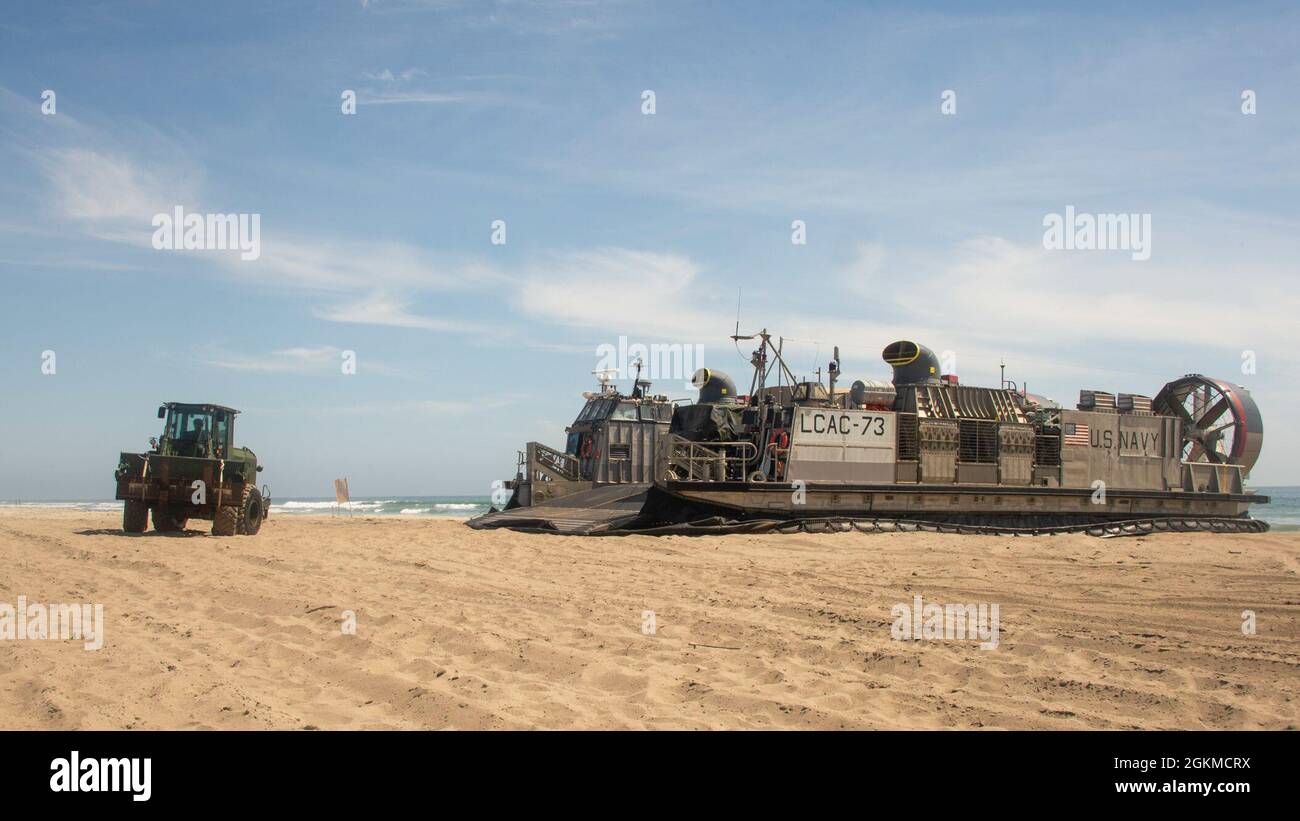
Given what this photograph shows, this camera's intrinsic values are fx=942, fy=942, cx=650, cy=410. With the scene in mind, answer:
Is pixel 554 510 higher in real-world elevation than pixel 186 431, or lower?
lower

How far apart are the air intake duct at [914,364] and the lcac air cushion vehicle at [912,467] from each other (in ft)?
0.12

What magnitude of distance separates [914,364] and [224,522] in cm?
1609

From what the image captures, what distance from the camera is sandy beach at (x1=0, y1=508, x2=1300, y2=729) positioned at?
523cm

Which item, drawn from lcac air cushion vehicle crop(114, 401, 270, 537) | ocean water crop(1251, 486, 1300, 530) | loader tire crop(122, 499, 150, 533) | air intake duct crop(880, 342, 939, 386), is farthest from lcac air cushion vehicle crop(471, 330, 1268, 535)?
loader tire crop(122, 499, 150, 533)

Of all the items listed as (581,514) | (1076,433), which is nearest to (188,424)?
(581,514)

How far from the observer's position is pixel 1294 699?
17.8 ft

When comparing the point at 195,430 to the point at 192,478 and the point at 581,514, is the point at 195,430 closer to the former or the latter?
the point at 192,478

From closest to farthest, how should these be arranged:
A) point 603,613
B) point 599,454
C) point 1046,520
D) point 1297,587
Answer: point 603,613, point 1297,587, point 1046,520, point 599,454

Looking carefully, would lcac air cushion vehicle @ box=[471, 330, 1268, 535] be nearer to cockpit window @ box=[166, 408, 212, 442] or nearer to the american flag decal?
the american flag decal
